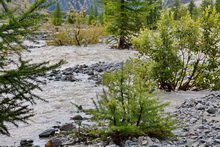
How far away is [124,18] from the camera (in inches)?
659

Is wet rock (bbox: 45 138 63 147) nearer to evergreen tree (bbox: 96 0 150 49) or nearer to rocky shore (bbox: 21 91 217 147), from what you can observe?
rocky shore (bbox: 21 91 217 147)

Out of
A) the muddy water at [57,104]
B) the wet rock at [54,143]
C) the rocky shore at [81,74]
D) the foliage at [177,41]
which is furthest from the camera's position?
the rocky shore at [81,74]

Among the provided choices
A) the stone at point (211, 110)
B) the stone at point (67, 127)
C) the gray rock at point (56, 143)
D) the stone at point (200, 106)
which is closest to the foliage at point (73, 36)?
the stone at point (200, 106)

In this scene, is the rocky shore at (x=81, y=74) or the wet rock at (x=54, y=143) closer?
the wet rock at (x=54, y=143)

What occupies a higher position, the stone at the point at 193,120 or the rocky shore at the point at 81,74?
the rocky shore at the point at 81,74

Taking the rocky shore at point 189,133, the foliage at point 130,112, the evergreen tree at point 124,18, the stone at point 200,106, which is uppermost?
the evergreen tree at point 124,18

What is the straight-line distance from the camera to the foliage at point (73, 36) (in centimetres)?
1911

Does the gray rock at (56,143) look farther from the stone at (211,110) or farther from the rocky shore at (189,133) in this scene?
the stone at (211,110)

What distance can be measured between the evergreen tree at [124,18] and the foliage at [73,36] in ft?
9.47

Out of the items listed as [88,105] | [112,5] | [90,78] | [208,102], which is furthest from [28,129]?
[112,5]

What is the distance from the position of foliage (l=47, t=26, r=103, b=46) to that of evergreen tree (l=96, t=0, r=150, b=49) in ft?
9.47

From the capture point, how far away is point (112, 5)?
53.8 feet

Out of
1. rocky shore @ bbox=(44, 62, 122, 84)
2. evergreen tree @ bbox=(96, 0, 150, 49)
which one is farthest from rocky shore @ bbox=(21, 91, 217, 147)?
evergreen tree @ bbox=(96, 0, 150, 49)

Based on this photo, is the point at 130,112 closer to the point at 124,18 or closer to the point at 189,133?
the point at 189,133
